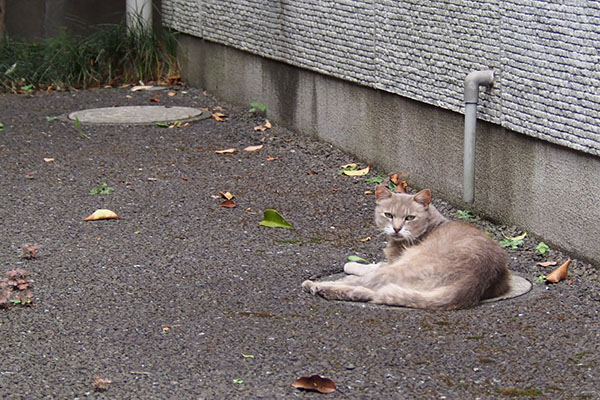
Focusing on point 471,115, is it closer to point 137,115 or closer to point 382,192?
point 382,192

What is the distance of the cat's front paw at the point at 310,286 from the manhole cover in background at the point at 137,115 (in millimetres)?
4332

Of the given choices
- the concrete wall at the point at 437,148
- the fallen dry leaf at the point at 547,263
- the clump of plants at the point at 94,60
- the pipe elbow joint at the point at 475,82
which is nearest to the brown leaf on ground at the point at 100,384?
the fallen dry leaf at the point at 547,263

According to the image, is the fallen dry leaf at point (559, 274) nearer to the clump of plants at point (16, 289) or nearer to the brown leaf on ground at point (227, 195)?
the brown leaf on ground at point (227, 195)

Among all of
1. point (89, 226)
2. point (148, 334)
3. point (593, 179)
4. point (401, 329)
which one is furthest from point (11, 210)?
point (593, 179)

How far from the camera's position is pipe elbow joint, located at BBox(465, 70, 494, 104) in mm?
5758

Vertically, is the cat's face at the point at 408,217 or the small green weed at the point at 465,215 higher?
the cat's face at the point at 408,217

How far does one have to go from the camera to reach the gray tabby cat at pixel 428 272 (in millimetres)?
4547

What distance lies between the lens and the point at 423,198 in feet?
16.6

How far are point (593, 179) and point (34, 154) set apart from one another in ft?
14.8

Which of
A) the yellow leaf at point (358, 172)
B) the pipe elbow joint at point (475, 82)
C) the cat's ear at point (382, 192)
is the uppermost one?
the pipe elbow joint at point (475, 82)

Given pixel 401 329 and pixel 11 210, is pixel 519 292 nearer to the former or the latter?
pixel 401 329

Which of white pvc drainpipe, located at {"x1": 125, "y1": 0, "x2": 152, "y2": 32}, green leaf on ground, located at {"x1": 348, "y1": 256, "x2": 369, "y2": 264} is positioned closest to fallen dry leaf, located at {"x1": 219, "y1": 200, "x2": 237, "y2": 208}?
green leaf on ground, located at {"x1": 348, "y1": 256, "x2": 369, "y2": 264}

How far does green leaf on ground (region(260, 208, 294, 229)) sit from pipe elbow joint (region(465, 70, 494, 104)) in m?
1.27

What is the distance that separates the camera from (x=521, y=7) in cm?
552
